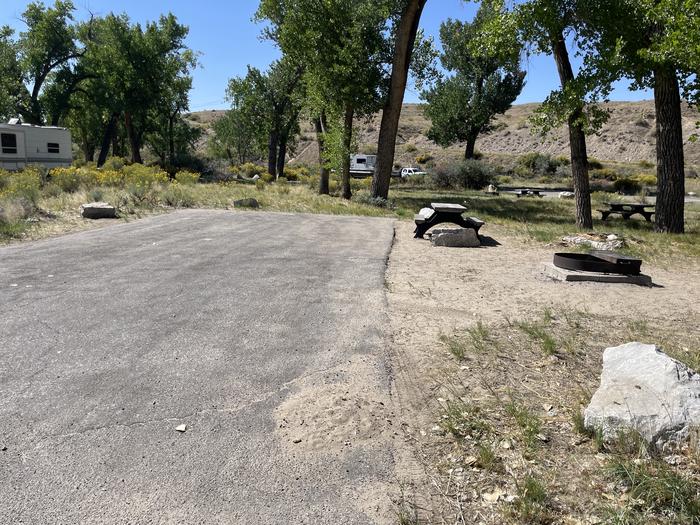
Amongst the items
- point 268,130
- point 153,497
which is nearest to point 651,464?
point 153,497

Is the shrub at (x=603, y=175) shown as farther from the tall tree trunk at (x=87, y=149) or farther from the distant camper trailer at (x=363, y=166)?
the tall tree trunk at (x=87, y=149)

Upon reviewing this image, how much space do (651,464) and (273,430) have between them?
1.99 meters

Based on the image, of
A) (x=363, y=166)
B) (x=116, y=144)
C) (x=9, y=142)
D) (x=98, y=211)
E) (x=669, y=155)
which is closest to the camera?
(x=98, y=211)

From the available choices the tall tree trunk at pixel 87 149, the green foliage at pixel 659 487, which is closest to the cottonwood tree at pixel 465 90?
the tall tree trunk at pixel 87 149

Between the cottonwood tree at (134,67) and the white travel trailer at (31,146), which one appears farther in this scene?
the cottonwood tree at (134,67)

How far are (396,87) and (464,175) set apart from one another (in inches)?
497

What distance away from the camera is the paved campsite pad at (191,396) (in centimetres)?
254

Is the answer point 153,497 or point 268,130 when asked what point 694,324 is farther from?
point 268,130

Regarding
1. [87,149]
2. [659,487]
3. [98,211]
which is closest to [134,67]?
[87,149]

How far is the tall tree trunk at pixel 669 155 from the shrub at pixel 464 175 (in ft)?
55.1

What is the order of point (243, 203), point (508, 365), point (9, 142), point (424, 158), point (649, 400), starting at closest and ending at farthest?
point (649, 400), point (508, 365), point (243, 203), point (9, 142), point (424, 158)

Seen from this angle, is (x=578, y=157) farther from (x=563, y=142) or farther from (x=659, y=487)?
(x=563, y=142)

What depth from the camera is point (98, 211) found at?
1209cm

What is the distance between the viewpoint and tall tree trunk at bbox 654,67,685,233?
40.1 feet
